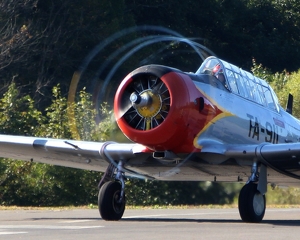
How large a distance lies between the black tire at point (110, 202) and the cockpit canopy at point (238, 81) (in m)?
2.39

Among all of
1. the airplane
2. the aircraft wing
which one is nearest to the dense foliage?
the aircraft wing

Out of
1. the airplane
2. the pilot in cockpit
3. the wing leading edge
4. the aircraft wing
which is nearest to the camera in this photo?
the airplane

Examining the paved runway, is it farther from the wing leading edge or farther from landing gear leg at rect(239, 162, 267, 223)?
the wing leading edge

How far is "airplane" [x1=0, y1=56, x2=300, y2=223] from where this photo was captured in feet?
39.1

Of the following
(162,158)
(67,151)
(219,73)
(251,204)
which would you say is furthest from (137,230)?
(67,151)

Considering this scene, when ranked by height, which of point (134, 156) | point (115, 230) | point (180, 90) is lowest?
point (115, 230)

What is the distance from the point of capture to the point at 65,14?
3647 centimetres

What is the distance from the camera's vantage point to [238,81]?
43.8ft

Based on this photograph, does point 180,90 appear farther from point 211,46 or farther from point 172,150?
point 211,46

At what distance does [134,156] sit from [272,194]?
8.53 metres

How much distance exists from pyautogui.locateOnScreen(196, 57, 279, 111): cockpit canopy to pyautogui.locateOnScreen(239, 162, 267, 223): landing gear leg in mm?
1676

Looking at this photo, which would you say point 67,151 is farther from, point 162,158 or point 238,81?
point 238,81

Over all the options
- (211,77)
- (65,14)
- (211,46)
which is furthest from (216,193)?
(211,46)

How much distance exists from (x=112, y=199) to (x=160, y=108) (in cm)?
182
